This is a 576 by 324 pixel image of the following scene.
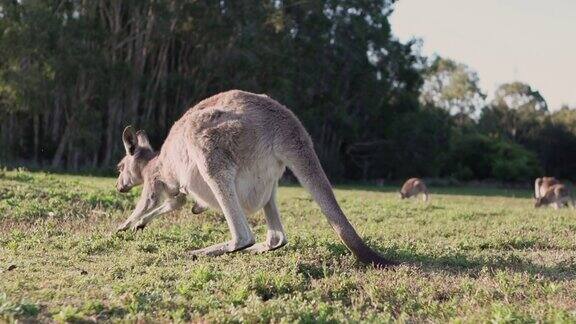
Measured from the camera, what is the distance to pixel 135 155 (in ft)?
32.8

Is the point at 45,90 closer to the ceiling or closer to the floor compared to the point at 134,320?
closer to the ceiling

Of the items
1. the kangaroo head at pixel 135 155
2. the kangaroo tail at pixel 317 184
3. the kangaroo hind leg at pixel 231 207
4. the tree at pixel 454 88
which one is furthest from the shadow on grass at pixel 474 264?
the tree at pixel 454 88

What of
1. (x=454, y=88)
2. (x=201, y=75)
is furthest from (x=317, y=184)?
(x=454, y=88)

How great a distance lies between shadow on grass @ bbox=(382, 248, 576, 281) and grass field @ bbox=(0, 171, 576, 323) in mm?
22

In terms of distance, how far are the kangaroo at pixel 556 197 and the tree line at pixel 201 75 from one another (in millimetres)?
15993

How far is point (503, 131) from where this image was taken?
71.4 m

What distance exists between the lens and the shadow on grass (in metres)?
7.35


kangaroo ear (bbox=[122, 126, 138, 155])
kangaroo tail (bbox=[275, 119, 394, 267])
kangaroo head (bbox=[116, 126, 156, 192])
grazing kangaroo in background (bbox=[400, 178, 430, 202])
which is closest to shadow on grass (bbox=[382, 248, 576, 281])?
kangaroo tail (bbox=[275, 119, 394, 267])

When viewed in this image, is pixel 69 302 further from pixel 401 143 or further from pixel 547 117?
pixel 547 117

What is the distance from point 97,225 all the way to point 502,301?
6692 mm

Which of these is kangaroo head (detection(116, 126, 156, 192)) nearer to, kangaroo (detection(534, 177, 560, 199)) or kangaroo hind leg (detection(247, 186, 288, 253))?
kangaroo hind leg (detection(247, 186, 288, 253))

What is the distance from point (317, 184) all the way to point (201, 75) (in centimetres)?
2969

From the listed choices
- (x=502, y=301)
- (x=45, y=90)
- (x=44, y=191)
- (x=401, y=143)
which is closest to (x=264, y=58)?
(x=45, y=90)

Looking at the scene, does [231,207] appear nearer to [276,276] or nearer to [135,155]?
[276,276]
